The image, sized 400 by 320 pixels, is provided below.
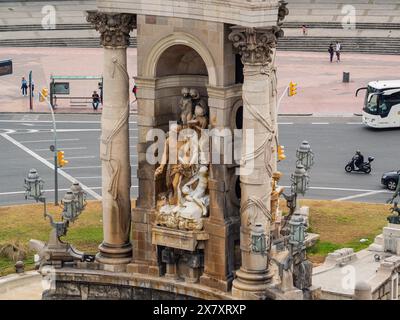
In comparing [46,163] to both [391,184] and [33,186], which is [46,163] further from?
[33,186]

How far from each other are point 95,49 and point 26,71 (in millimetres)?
11167

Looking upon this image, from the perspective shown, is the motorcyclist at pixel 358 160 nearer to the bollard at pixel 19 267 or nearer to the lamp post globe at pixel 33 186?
the bollard at pixel 19 267

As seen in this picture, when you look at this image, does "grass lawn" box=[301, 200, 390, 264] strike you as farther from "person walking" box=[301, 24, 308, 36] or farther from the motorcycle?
"person walking" box=[301, 24, 308, 36]

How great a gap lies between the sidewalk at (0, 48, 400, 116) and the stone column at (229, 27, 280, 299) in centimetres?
5410

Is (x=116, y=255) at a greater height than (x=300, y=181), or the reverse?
(x=300, y=181)

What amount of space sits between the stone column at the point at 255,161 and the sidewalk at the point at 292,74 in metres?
54.1

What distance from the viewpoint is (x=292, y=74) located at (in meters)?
122

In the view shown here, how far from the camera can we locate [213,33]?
52531 mm

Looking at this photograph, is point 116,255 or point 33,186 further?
point 33,186

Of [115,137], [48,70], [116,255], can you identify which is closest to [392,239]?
[116,255]

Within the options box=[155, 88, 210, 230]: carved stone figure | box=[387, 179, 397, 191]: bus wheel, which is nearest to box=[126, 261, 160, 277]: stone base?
box=[155, 88, 210, 230]: carved stone figure

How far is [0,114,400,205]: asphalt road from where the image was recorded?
84.0m

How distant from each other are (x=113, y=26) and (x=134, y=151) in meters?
36.0
